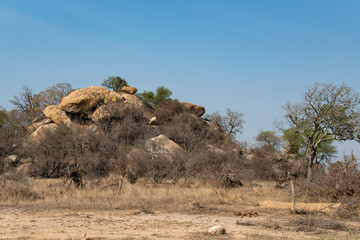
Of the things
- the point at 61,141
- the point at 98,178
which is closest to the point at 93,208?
the point at 98,178

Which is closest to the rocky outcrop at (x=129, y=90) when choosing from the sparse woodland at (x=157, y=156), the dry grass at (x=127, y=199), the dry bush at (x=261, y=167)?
Result: the sparse woodland at (x=157, y=156)

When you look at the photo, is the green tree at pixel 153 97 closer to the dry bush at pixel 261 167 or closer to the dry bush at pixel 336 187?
the dry bush at pixel 261 167

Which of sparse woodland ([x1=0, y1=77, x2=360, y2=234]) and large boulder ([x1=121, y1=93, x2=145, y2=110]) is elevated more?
large boulder ([x1=121, y1=93, x2=145, y2=110])

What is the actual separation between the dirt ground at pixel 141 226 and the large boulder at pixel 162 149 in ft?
36.4

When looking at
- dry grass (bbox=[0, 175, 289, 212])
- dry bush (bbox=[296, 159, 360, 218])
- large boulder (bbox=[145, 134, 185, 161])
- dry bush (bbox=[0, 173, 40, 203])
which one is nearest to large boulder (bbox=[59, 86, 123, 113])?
large boulder (bbox=[145, 134, 185, 161])

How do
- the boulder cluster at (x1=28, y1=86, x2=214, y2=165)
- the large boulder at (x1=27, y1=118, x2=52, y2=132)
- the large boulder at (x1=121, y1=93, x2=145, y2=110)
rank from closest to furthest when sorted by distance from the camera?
the boulder cluster at (x1=28, y1=86, x2=214, y2=165), the large boulder at (x1=27, y1=118, x2=52, y2=132), the large boulder at (x1=121, y1=93, x2=145, y2=110)

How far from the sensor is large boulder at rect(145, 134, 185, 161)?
68.8 feet

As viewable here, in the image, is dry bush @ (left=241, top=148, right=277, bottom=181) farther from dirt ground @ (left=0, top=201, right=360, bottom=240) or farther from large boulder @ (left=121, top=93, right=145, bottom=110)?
dirt ground @ (left=0, top=201, right=360, bottom=240)

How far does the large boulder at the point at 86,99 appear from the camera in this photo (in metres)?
29.8

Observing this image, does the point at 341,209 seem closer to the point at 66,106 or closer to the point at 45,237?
the point at 45,237

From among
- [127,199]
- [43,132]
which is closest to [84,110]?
[43,132]

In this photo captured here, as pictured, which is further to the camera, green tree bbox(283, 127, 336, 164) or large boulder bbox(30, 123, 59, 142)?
green tree bbox(283, 127, 336, 164)

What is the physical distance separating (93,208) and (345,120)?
1705cm

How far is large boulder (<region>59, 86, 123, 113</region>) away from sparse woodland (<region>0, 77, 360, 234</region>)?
0.28 feet
